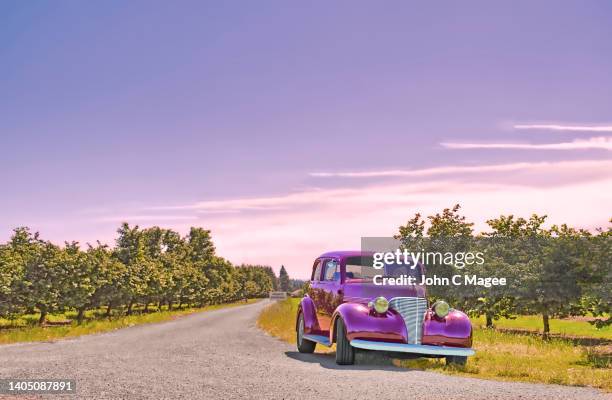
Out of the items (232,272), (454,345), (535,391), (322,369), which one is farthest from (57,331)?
(232,272)

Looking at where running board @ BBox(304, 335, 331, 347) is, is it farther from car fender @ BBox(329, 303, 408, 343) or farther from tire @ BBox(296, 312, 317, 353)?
car fender @ BBox(329, 303, 408, 343)

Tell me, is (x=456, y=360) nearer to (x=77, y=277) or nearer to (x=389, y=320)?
(x=389, y=320)

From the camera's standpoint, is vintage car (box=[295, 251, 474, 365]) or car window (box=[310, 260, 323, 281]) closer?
vintage car (box=[295, 251, 474, 365])

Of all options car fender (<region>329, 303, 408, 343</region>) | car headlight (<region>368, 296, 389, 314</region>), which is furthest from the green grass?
car headlight (<region>368, 296, 389, 314</region>)

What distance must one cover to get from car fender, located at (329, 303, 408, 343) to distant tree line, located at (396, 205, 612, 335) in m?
7.73

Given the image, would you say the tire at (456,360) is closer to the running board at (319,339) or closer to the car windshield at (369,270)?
the car windshield at (369,270)

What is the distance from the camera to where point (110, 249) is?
52.8m

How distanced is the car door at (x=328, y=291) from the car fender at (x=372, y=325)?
1167 millimetres

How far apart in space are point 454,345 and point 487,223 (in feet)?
78.2

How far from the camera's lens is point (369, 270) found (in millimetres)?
14352

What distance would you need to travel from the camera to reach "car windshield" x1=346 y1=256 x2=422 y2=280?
14.1 meters

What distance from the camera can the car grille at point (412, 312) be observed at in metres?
12.4

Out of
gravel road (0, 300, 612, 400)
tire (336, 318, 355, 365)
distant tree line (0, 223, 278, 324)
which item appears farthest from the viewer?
A: distant tree line (0, 223, 278, 324)

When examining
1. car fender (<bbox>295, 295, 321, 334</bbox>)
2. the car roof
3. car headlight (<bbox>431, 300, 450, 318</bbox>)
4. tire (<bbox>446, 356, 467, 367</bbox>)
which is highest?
the car roof
